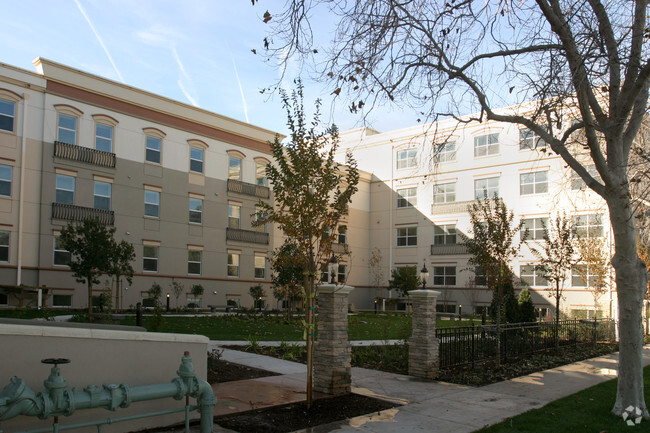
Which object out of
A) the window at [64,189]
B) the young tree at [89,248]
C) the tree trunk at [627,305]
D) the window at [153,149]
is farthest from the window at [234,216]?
the tree trunk at [627,305]

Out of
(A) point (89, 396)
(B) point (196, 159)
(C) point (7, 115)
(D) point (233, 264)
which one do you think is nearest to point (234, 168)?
(B) point (196, 159)

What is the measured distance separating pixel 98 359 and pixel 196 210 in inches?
1195

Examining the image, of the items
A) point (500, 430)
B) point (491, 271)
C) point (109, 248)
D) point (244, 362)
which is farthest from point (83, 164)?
point (500, 430)

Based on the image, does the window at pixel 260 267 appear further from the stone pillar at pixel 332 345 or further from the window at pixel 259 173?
the stone pillar at pixel 332 345

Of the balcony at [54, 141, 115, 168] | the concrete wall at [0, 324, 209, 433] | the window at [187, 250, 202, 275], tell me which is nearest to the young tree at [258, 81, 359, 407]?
the concrete wall at [0, 324, 209, 433]

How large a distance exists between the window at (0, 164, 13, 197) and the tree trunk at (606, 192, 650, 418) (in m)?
27.7

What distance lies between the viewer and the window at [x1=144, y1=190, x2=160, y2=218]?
109 ft

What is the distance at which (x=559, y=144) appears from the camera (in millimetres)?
9242

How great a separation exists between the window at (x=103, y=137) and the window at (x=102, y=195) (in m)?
2.04

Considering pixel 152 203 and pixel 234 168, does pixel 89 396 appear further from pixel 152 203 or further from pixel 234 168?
pixel 234 168

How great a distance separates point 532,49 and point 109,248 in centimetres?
1846

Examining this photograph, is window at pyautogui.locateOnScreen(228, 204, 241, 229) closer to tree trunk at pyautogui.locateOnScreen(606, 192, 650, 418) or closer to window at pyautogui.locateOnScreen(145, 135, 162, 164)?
window at pyautogui.locateOnScreen(145, 135, 162, 164)

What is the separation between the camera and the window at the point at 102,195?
30734 millimetres

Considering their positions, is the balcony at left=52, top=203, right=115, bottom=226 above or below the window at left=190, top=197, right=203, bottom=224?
below
